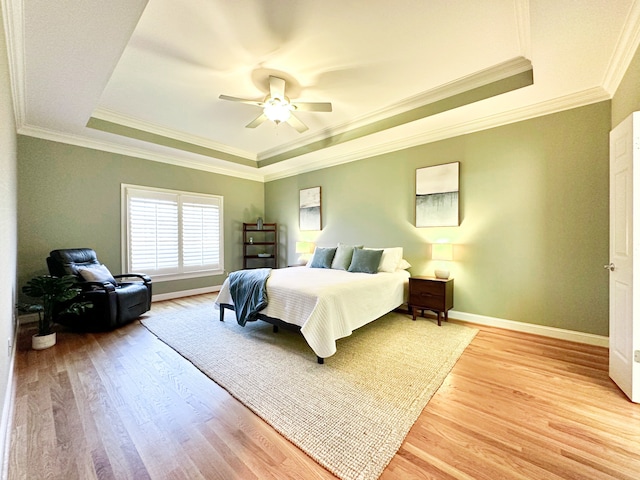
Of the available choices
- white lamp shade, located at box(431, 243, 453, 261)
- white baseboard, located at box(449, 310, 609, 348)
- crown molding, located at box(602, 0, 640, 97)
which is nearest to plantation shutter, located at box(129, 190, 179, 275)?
white lamp shade, located at box(431, 243, 453, 261)

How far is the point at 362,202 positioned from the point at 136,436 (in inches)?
171

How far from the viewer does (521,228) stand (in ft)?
11.1

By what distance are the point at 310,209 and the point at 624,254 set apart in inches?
184

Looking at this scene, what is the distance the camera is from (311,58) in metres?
2.68

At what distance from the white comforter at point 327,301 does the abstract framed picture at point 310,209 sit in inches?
83.8

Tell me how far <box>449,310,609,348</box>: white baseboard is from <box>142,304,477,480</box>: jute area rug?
355 mm

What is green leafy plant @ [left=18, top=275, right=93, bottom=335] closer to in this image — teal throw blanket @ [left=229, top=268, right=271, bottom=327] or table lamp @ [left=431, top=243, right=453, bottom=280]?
teal throw blanket @ [left=229, top=268, right=271, bottom=327]

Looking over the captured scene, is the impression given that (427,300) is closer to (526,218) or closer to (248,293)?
(526,218)

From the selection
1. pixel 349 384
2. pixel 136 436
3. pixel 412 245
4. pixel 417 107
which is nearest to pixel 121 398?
pixel 136 436

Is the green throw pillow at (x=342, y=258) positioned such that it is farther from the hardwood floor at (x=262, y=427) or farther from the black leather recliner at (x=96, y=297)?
the black leather recliner at (x=96, y=297)

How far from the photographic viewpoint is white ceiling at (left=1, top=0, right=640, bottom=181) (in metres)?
2.00

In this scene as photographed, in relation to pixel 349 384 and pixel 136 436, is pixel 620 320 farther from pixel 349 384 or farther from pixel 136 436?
→ pixel 136 436

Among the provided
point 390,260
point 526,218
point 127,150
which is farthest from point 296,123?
point 127,150

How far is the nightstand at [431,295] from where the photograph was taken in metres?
3.61
